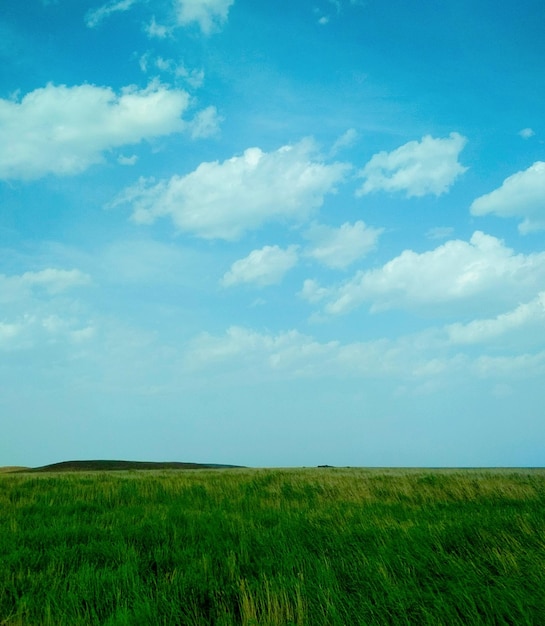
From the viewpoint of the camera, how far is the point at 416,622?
3.93m

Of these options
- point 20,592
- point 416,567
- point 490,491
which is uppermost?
point 20,592

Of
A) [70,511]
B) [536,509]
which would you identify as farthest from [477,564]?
[70,511]

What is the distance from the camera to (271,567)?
558 centimetres

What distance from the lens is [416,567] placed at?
526 centimetres

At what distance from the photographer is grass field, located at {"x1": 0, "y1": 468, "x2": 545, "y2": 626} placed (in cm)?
414

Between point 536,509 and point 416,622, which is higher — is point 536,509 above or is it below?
below

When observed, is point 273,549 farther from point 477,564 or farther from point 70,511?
point 70,511

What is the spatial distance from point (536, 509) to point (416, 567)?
19.9 feet

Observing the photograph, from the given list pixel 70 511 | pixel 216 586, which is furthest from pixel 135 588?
pixel 70 511

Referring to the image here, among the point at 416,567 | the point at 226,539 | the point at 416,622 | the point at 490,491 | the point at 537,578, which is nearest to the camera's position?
the point at 416,622

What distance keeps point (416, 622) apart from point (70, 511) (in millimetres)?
8413

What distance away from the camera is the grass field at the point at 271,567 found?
4137 mm

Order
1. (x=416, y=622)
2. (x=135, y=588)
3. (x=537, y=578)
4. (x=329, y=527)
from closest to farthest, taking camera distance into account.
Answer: (x=416, y=622)
(x=537, y=578)
(x=135, y=588)
(x=329, y=527)

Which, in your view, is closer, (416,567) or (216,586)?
(216,586)
